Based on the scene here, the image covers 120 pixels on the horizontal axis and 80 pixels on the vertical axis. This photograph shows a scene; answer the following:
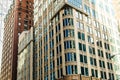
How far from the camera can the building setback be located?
104500 millimetres

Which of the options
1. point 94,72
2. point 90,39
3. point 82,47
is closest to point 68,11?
point 90,39

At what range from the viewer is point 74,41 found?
59.8 m

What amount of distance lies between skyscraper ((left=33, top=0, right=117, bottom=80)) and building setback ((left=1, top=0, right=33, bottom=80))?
28.9 metres

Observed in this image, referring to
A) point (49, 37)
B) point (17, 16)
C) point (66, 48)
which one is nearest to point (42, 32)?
point (49, 37)

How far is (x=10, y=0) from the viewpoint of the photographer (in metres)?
134

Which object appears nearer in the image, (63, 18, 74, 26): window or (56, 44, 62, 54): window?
(56, 44, 62, 54): window

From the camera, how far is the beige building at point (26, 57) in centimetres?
7918

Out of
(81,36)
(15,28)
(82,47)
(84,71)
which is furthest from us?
(15,28)

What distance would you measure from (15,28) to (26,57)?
29.2 meters

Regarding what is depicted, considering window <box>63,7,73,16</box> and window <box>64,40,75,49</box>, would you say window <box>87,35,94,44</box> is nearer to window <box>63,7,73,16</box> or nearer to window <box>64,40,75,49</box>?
window <box>64,40,75,49</box>

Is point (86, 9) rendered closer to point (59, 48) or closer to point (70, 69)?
point (59, 48)

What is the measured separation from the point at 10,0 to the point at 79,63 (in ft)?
291

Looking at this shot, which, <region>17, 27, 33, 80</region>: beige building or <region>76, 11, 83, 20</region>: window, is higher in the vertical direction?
<region>76, 11, 83, 20</region>: window

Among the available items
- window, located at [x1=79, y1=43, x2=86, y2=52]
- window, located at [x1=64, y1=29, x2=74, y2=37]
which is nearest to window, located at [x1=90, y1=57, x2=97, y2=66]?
window, located at [x1=79, y1=43, x2=86, y2=52]
